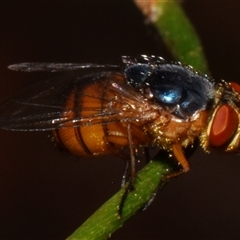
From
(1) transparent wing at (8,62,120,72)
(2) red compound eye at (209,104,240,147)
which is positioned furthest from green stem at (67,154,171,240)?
(1) transparent wing at (8,62,120,72)

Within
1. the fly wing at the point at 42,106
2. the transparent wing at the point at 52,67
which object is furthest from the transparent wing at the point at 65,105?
the transparent wing at the point at 52,67

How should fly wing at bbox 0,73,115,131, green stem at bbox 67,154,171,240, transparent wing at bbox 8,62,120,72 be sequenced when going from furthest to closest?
transparent wing at bbox 8,62,120,72 → fly wing at bbox 0,73,115,131 → green stem at bbox 67,154,171,240

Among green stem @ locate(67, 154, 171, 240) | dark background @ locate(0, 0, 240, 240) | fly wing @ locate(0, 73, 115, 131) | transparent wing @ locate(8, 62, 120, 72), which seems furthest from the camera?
dark background @ locate(0, 0, 240, 240)

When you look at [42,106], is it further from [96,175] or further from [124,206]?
[96,175]

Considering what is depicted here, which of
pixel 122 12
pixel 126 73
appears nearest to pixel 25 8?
pixel 122 12

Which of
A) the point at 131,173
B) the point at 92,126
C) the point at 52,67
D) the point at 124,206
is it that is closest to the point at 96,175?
the point at 52,67

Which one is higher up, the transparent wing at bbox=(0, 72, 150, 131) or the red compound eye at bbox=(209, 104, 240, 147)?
the transparent wing at bbox=(0, 72, 150, 131)

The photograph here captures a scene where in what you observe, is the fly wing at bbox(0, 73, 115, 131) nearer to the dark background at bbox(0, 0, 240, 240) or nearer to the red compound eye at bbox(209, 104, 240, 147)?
the red compound eye at bbox(209, 104, 240, 147)
